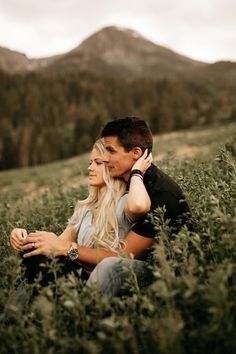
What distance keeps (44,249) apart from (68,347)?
4.40ft

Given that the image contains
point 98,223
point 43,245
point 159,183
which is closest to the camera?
point 43,245

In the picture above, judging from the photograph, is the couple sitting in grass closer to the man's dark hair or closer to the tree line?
the man's dark hair

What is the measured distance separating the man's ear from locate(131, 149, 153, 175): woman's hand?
0.06 m

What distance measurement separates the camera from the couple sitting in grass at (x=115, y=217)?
13.0 feet

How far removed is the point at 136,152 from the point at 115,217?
78 centimetres

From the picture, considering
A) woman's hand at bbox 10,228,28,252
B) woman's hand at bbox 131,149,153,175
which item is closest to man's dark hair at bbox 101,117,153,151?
woman's hand at bbox 131,149,153,175

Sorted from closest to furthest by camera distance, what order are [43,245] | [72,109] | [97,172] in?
[43,245] → [97,172] → [72,109]

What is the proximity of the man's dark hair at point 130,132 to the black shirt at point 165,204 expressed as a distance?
485 millimetres

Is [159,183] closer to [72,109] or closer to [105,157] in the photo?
[105,157]

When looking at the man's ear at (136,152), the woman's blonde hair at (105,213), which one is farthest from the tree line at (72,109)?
the man's ear at (136,152)

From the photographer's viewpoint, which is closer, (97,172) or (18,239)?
(18,239)

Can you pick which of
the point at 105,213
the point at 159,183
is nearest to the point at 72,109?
the point at 105,213

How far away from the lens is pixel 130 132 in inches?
184

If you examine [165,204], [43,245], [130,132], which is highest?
[130,132]
